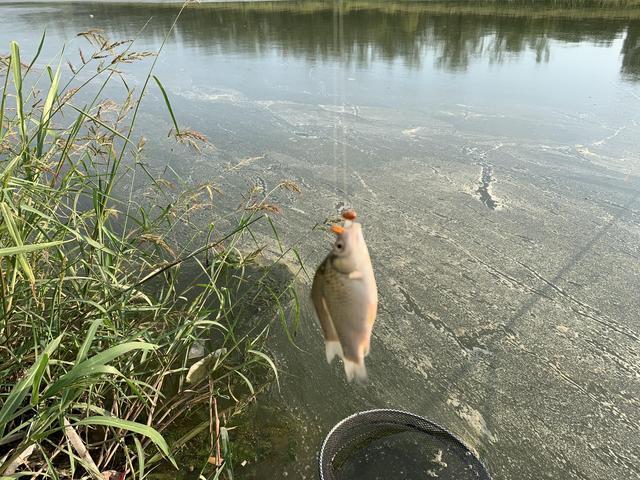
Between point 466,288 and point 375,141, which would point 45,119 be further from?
point 375,141

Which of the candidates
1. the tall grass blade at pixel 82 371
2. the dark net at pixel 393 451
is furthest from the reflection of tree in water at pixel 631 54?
the tall grass blade at pixel 82 371

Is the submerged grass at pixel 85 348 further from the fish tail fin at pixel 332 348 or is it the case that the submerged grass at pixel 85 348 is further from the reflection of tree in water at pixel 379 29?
the reflection of tree in water at pixel 379 29

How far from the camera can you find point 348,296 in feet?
2.24

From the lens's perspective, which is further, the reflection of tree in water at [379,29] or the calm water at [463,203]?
the reflection of tree in water at [379,29]

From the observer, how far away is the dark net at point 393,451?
1.50 meters

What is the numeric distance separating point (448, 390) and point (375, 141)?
2.50 m

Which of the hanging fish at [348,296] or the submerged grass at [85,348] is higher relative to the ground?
the hanging fish at [348,296]

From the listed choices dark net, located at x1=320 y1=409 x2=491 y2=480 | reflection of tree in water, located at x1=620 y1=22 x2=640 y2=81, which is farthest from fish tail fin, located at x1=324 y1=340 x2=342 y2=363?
reflection of tree in water, located at x1=620 y1=22 x2=640 y2=81

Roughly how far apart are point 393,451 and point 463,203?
1884 mm

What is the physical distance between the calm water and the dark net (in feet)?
0.35

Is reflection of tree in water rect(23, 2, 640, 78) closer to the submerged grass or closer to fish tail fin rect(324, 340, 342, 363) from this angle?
the submerged grass

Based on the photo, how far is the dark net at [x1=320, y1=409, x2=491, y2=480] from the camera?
4.94ft

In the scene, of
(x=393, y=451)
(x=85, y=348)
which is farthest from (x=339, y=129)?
(x=85, y=348)

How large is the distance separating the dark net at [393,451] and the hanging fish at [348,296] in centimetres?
87
